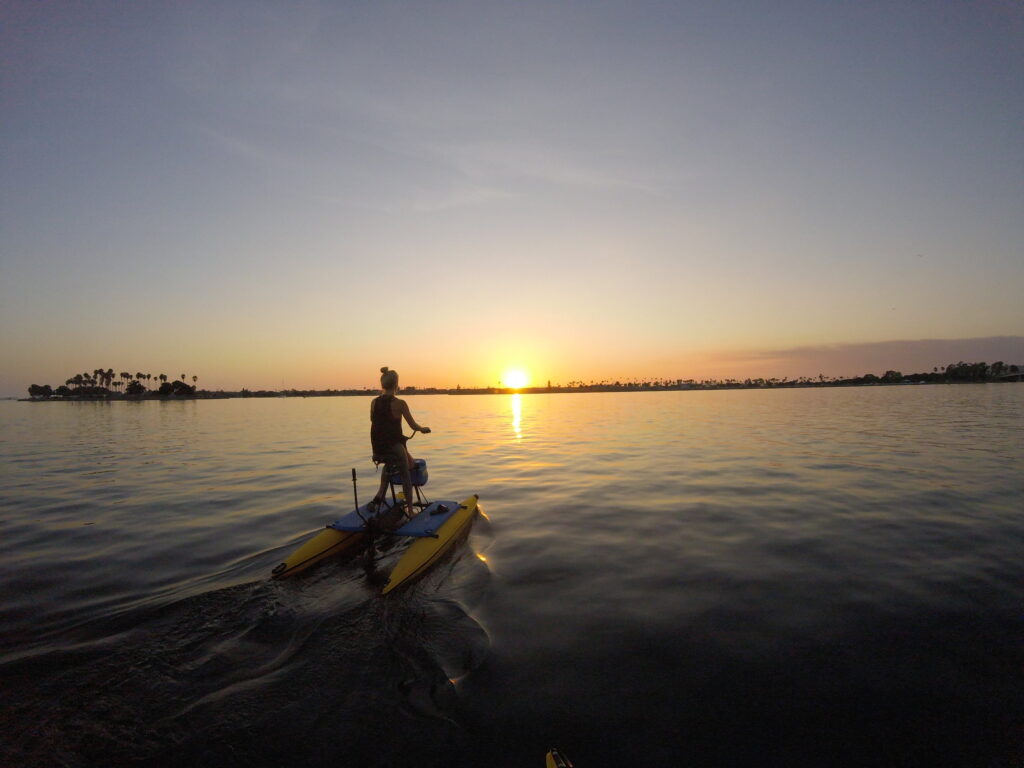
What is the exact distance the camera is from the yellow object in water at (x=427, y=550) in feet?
25.7

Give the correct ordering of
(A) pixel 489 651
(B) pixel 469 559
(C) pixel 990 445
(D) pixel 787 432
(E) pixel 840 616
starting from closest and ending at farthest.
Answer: (A) pixel 489 651
(E) pixel 840 616
(B) pixel 469 559
(C) pixel 990 445
(D) pixel 787 432

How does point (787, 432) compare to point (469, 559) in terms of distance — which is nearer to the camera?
point (469, 559)

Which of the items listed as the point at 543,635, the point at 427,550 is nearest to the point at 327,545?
the point at 427,550

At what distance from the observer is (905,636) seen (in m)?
6.17

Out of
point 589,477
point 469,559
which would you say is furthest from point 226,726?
point 589,477

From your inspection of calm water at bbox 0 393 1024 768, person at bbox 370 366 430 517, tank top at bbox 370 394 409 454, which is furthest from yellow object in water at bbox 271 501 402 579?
tank top at bbox 370 394 409 454

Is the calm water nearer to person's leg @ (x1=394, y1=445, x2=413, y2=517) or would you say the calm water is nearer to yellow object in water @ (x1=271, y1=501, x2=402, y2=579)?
yellow object in water @ (x1=271, y1=501, x2=402, y2=579)

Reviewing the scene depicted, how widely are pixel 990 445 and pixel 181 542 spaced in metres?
32.5

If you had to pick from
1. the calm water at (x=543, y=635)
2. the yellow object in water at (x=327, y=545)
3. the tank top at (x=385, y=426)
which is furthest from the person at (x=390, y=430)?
the calm water at (x=543, y=635)

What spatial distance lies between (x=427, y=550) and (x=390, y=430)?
8.36 ft

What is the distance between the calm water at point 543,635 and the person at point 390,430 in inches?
81.1

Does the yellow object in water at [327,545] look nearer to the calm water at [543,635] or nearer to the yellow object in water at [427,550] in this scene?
the calm water at [543,635]

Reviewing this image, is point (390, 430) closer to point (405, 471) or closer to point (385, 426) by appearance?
point (385, 426)

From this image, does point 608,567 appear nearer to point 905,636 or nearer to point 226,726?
point 905,636
